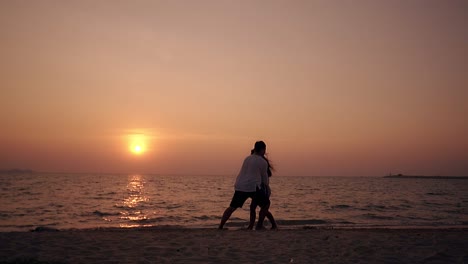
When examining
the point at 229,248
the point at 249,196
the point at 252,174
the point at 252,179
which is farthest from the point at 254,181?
the point at 229,248

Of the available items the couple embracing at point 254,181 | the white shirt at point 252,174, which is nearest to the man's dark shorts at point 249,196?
the couple embracing at point 254,181

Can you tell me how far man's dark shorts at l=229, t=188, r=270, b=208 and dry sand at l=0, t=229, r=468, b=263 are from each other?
27.9 inches

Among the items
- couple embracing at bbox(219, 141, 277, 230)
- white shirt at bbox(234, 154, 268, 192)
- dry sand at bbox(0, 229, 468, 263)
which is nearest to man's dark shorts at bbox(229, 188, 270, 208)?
couple embracing at bbox(219, 141, 277, 230)

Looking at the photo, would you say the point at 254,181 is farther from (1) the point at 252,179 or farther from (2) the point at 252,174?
(2) the point at 252,174

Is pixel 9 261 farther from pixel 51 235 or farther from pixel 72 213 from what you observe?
pixel 72 213

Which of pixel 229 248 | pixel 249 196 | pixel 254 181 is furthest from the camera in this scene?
pixel 249 196

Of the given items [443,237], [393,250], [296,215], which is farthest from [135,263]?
[296,215]

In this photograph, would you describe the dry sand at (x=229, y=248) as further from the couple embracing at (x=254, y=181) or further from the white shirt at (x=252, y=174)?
the white shirt at (x=252, y=174)

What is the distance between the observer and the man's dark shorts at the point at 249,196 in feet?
29.3

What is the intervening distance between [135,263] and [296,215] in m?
12.2

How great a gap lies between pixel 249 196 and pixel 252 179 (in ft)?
1.48

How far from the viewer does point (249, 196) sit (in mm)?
9117

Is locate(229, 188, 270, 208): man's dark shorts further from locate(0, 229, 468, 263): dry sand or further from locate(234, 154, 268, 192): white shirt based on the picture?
locate(0, 229, 468, 263): dry sand

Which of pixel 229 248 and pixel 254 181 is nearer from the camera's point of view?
pixel 229 248
